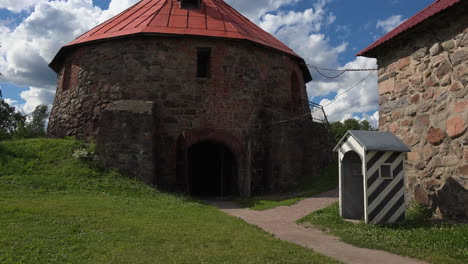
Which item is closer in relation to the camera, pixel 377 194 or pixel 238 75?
pixel 377 194

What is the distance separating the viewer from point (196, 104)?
1377 cm

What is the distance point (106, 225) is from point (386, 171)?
17.1 feet

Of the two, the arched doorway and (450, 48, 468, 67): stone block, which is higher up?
(450, 48, 468, 67): stone block

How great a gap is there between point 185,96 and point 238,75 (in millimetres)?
2249

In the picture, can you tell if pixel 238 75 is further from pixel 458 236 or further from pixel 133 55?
pixel 458 236

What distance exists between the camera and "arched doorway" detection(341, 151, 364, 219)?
25.7 feet

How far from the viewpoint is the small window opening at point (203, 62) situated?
1441 cm

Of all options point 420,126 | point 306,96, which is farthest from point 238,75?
Answer: point 420,126

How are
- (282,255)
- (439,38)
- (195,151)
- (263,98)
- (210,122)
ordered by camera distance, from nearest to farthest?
(282,255), (439,38), (210,122), (263,98), (195,151)

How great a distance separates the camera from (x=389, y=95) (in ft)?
26.6

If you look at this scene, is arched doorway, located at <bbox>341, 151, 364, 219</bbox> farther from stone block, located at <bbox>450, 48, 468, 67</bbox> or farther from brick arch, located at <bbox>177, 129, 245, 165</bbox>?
brick arch, located at <bbox>177, 129, 245, 165</bbox>

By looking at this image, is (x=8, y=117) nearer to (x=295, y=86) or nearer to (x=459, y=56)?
(x=295, y=86)

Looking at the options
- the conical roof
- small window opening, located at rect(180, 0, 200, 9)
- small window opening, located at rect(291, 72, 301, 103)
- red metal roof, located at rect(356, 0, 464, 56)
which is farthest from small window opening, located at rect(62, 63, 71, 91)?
red metal roof, located at rect(356, 0, 464, 56)

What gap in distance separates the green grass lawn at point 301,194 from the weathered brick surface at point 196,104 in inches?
18.0
